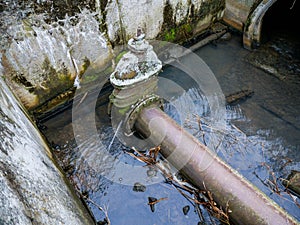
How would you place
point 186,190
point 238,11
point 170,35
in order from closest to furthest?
point 186,190 < point 170,35 < point 238,11

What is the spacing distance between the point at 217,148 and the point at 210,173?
1.27 m

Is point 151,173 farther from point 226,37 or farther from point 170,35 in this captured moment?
point 226,37

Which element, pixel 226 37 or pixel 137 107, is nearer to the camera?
pixel 137 107

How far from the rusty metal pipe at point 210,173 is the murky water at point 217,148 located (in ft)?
2.00

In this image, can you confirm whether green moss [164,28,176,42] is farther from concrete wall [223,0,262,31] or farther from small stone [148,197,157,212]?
small stone [148,197,157,212]

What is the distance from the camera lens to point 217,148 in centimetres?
451

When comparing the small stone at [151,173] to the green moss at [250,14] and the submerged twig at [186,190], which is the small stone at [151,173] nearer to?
the submerged twig at [186,190]

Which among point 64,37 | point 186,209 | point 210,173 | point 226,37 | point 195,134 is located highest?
point 64,37

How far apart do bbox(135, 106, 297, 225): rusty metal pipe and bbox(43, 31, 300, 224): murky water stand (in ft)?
2.00

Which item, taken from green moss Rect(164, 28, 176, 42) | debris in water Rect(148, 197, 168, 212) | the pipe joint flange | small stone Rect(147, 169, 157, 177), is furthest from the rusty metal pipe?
green moss Rect(164, 28, 176, 42)

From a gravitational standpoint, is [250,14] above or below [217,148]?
above

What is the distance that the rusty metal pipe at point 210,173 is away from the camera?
2.91 m

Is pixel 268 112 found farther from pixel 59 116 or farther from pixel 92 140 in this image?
pixel 59 116

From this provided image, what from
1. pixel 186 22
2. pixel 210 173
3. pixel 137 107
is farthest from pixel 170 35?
pixel 210 173
